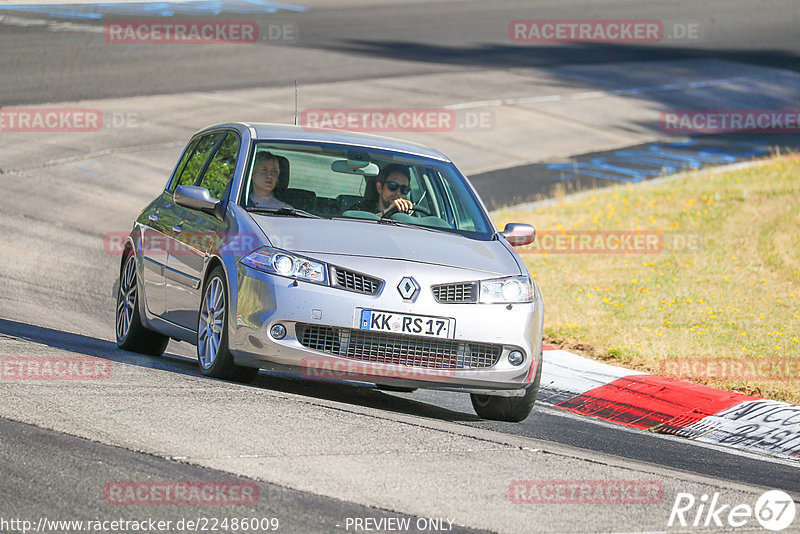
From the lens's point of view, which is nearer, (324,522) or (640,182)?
(324,522)

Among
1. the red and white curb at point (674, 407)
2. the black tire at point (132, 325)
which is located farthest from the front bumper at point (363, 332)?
the black tire at point (132, 325)

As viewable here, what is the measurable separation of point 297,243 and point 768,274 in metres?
8.55

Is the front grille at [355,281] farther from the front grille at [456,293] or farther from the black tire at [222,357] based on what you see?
the black tire at [222,357]

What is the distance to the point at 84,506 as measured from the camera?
4.99m

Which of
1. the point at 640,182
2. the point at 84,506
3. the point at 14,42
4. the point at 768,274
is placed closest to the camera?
the point at 84,506

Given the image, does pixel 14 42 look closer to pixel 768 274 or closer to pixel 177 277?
pixel 768 274

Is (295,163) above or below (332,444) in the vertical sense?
below

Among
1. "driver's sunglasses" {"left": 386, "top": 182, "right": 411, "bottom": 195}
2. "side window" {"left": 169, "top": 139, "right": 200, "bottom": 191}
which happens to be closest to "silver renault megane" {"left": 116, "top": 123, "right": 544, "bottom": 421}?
"driver's sunglasses" {"left": 386, "top": 182, "right": 411, "bottom": 195}

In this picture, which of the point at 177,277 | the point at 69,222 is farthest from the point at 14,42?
the point at 177,277

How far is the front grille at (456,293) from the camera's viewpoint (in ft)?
24.1

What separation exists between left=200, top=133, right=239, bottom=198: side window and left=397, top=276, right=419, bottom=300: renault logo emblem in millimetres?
1774

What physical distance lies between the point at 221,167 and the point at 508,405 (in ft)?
8.57

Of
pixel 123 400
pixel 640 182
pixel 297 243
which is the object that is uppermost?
pixel 297 243

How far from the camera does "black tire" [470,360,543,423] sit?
26.0 feet
